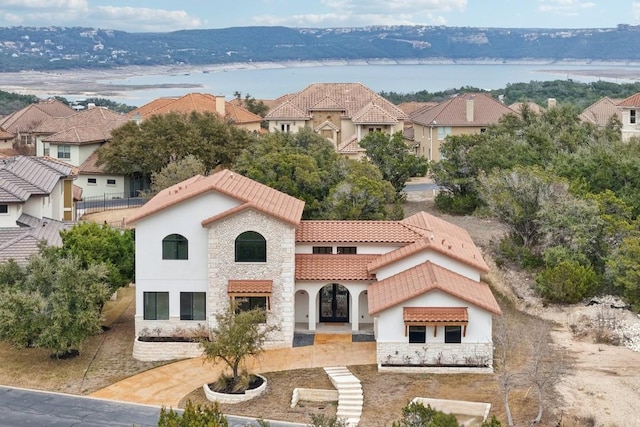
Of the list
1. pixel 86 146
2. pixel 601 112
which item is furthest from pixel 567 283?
pixel 601 112

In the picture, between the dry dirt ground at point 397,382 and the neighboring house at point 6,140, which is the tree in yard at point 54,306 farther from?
the neighboring house at point 6,140

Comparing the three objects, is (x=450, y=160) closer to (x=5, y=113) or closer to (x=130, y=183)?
(x=130, y=183)

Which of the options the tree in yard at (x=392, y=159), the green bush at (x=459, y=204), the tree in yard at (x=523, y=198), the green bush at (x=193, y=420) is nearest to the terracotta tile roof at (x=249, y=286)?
the green bush at (x=193, y=420)

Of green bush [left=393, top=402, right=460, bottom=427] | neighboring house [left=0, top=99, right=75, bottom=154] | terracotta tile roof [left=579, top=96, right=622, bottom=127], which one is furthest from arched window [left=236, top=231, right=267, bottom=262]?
terracotta tile roof [left=579, top=96, right=622, bottom=127]

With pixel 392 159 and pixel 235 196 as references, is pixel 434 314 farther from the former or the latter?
pixel 392 159

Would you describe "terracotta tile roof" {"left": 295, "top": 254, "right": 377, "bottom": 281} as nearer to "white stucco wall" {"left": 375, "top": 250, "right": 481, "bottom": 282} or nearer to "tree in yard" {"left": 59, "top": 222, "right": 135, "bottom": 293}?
"white stucco wall" {"left": 375, "top": 250, "right": 481, "bottom": 282}

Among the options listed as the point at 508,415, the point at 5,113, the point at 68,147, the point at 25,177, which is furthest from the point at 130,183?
the point at 5,113
